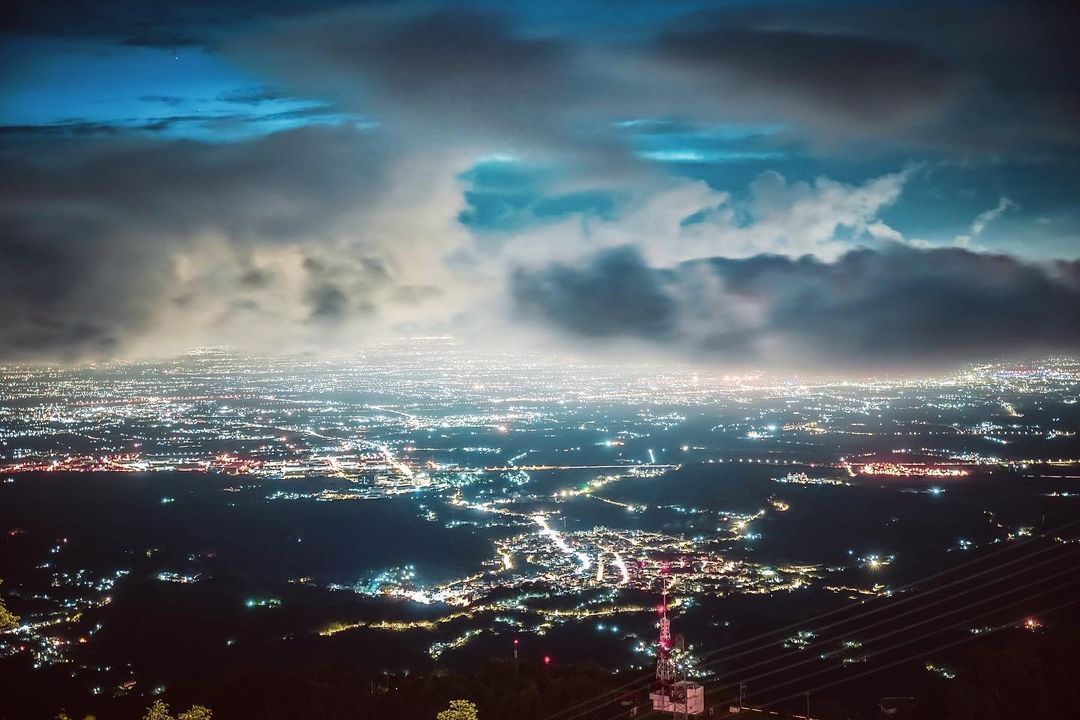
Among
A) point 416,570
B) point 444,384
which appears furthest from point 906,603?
point 444,384

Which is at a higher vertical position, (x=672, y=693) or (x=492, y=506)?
(x=492, y=506)

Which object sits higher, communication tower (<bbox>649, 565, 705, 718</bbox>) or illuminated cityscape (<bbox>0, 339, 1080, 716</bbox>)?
illuminated cityscape (<bbox>0, 339, 1080, 716</bbox>)

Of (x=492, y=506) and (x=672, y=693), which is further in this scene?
(x=492, y=506)

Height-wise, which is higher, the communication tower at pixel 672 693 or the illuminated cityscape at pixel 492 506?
the illuminated cityscape at pixel 492 506

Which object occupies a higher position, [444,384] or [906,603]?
[444,384]

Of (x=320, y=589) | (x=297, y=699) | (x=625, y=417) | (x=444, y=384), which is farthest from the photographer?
(x=444, y=384)

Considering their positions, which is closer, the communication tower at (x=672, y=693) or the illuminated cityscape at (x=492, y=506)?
the communication tower at (x=672, y=693)

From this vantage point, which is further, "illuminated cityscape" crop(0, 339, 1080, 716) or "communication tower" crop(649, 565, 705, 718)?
"illuminated cityscape" crop(0, 339, 1080, 716)

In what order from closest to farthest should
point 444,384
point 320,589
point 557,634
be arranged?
point 557,634 < point 320,589 < point 444,384


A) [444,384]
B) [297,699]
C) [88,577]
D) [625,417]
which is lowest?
[297,699]

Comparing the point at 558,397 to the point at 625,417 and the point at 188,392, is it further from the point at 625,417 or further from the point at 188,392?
the point at 188,392

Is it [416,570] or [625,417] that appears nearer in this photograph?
[416,570]
